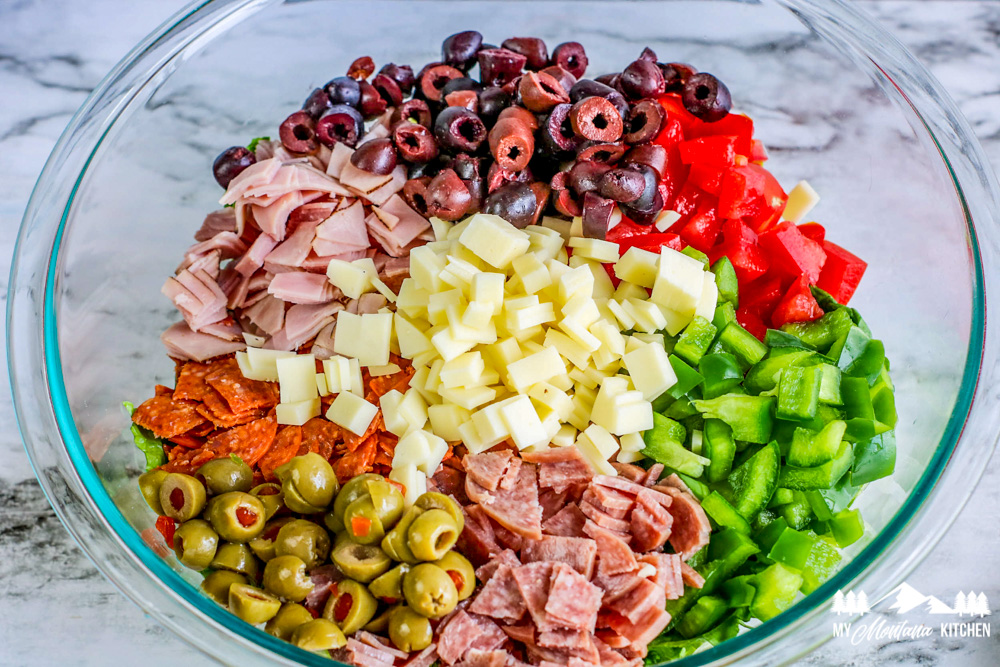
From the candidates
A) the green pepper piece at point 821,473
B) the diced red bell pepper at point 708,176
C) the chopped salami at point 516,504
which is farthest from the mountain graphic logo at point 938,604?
the diced red bell pepper at point 708,176

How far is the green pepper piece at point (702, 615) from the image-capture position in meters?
1.44

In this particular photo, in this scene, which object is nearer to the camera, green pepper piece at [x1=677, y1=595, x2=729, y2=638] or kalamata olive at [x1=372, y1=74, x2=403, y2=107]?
green pepper piece at [x1=677, y1=595, x2=729, y2=638]

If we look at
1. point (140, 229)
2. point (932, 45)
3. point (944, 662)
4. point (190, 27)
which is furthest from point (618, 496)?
point (932, 45)

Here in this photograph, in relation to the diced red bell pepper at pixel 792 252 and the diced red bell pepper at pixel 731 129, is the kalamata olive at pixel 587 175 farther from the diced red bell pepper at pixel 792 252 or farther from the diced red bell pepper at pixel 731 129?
the diced red bell pepper at pixel 792 252

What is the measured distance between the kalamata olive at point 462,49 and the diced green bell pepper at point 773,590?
145 cm

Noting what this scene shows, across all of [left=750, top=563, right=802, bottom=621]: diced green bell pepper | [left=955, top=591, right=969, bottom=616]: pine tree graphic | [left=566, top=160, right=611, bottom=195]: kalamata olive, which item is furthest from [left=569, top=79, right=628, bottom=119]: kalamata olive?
[left=955, top=591, right=969, bottom=616]: pine tree graphic

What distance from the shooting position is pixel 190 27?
1.99m

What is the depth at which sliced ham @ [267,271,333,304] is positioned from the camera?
1803 millimetres

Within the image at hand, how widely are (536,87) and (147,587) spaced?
136cm

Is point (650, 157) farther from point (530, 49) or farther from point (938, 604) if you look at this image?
point (938, 604)

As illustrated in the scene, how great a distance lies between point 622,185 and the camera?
1.71 metres

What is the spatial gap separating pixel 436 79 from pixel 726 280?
0.91 metres

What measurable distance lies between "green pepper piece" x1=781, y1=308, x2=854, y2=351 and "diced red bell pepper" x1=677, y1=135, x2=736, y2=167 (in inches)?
16.9

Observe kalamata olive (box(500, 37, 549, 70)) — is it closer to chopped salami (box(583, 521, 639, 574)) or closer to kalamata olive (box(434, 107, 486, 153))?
kalamata olive (box(434, 107, 486, 153))
